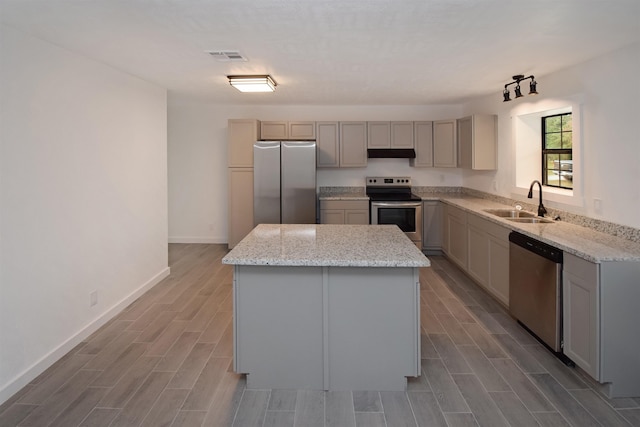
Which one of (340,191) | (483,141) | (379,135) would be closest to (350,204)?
(340,191)

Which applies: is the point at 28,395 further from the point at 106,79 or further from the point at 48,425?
the point at 106,79

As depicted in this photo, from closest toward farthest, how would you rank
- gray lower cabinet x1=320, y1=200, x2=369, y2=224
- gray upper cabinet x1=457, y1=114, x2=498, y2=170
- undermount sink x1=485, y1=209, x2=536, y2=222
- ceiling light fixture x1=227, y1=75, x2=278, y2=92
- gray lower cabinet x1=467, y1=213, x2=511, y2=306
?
gray lower cabinet x1=467, y1=213, x2=511, y2=306, ceiling light fixture x1=227, y1=75, x2=278, y2=92, undermount sink x1=485, y1=209, x2=536, y2=222, gray upper cabinet x1=457, y1=114, x2=498, y2=170, gray lower cabinet x1=320, y1=200, x2=369, y2=224

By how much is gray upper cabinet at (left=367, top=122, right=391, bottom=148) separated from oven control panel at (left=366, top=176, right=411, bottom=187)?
56 cm

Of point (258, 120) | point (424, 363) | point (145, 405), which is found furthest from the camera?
point (258, 120)

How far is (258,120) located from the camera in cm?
614

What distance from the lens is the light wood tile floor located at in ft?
7.09

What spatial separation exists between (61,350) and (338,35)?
3.07 m

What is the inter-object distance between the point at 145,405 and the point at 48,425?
48 cm

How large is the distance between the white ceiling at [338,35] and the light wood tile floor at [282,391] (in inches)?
89.0

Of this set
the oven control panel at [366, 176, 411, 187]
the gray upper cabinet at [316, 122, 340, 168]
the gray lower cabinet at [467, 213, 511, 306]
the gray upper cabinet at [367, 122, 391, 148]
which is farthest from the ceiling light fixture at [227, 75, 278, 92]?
the gray lower cabinet at [467, 213, 511, 306]

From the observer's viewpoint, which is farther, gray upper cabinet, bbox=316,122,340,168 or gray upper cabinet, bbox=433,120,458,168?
gray upper cabinet, bbox=316,122,340,168

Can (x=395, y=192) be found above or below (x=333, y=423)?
above

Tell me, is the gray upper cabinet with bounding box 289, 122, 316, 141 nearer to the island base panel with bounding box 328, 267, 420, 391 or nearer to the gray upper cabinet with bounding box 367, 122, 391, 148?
the gray upper cabinet with bounding box 367, 122, 391, 148

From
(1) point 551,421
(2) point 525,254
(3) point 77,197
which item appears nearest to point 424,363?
(1) point 551,421
